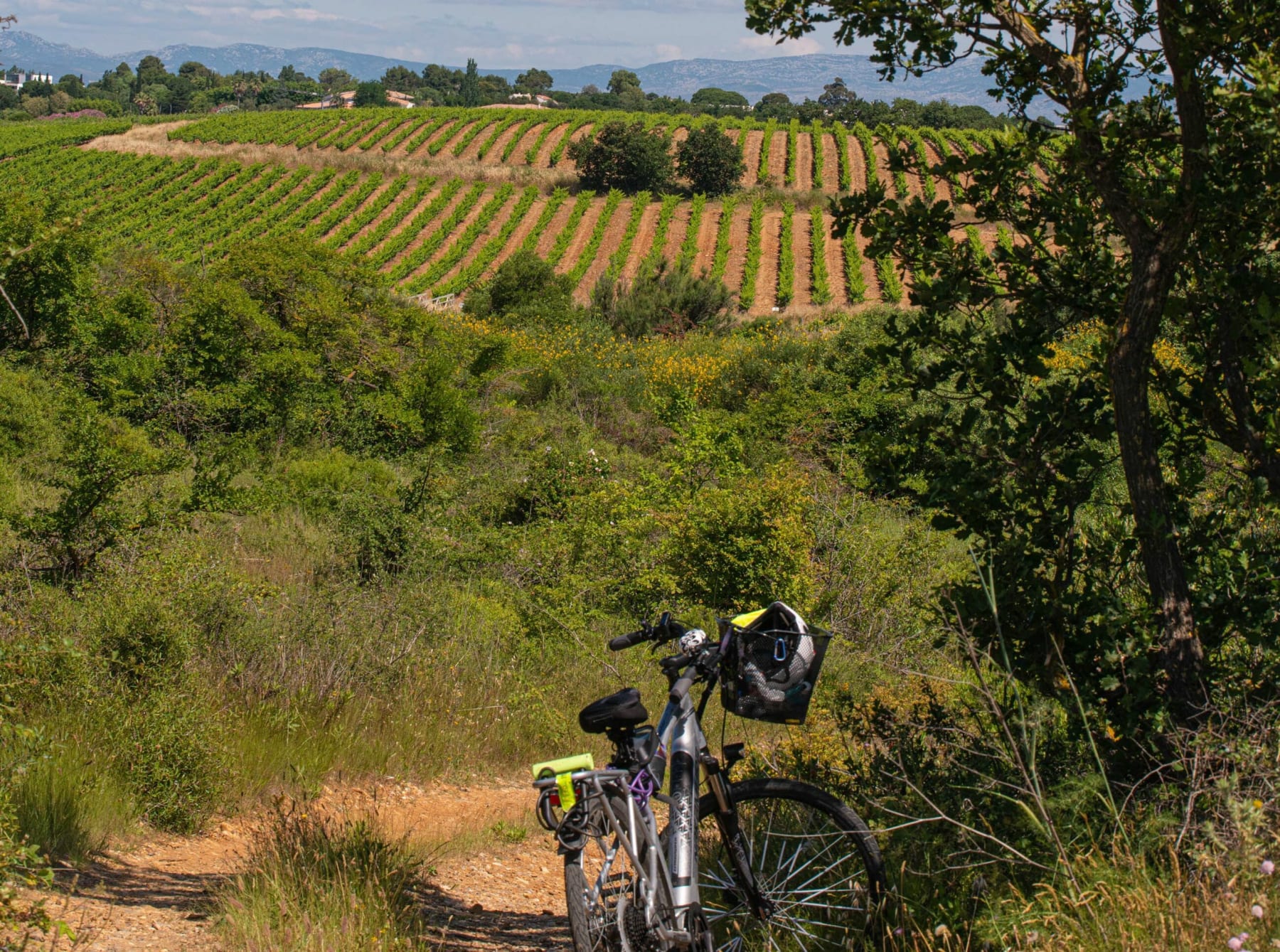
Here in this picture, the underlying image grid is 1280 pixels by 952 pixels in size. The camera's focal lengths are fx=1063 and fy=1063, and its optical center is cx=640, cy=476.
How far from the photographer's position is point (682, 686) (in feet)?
10.4

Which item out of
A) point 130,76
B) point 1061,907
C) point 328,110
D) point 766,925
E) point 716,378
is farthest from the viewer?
point 130,76

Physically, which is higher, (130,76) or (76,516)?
(130,76)

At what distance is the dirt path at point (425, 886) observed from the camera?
3648mm

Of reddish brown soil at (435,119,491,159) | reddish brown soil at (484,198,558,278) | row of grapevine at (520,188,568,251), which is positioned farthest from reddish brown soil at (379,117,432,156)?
reddish brown soil at (484,198,558,278)

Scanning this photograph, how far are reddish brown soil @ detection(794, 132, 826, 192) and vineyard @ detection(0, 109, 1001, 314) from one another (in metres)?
0.20

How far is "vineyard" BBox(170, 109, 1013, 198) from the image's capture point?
6431 cm

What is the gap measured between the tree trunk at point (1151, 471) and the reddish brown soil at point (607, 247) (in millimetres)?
38102

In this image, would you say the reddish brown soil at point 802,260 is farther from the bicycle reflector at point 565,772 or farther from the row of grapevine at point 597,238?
the bicycle reflector at point 565,772

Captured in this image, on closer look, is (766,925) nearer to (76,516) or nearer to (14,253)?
(14,253)

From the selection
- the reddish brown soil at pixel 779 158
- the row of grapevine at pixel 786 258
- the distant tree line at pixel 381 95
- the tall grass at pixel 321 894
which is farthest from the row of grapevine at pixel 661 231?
the tall grass at pixel 321 894

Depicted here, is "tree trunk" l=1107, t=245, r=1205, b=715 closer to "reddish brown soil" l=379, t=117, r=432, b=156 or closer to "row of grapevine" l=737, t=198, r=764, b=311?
"row of grapevine" l=737, t=198, r=764, b=311

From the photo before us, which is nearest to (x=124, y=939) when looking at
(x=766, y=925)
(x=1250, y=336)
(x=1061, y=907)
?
(x=766, y=925)

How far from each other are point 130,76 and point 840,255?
157 metres

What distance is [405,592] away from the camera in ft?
29.0
